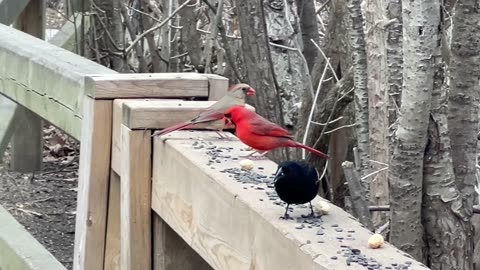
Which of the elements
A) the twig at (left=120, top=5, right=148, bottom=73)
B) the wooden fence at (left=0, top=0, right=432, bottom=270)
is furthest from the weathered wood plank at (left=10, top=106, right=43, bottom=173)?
the wooden fence at (left=0, top=0, right=432, bottom=270)

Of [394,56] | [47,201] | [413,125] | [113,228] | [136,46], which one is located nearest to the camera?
[113,228]

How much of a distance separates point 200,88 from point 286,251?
957mm

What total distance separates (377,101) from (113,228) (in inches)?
51.7

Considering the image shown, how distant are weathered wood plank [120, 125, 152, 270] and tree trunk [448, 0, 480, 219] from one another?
1065mm

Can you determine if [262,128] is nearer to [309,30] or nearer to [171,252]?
[171,252]

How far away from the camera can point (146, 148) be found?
203 cm

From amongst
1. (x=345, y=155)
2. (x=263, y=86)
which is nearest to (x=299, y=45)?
(x=345, y=155)

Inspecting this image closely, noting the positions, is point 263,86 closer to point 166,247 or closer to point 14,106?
point 14,106

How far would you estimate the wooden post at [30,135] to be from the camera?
181 inches

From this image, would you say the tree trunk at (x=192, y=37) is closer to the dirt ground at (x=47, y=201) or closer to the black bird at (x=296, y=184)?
the dirt ground at (x=47, y=201)

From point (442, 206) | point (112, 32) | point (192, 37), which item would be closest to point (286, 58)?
point (192, 37)

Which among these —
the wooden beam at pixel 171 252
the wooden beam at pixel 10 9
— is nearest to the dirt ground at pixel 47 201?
the wooden beam at pixel 10 9

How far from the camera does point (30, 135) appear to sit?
15.1 feet

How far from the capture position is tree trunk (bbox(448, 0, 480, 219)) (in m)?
2.79
